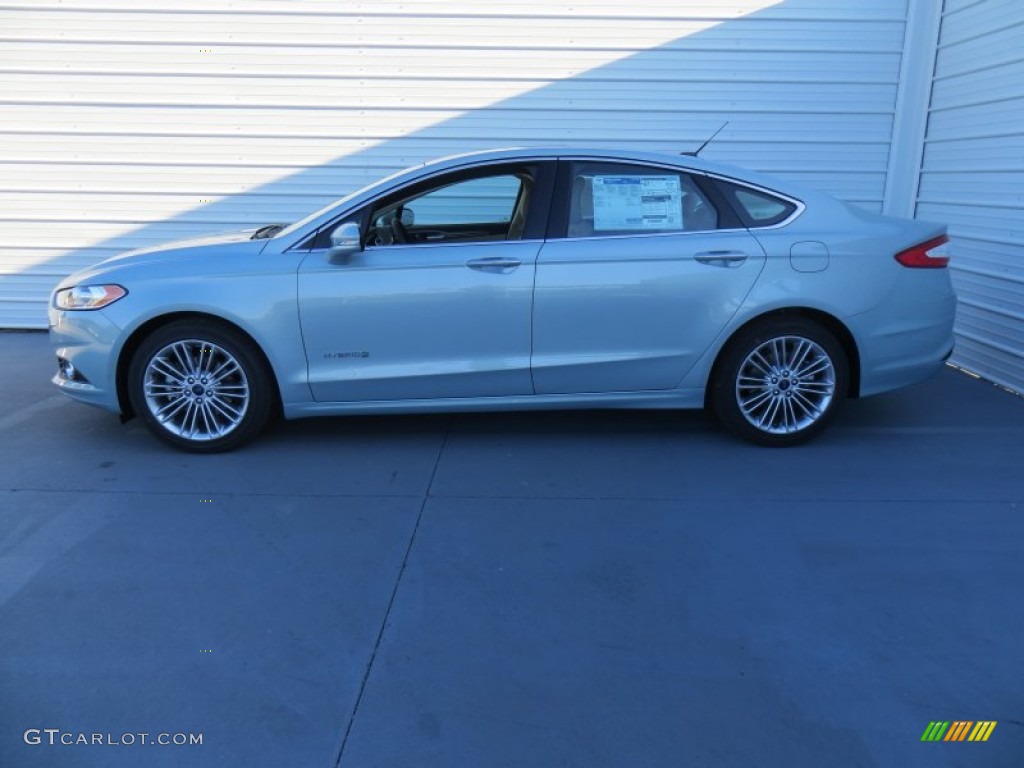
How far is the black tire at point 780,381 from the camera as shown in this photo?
4711 millimetres

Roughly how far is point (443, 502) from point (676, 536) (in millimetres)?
1106

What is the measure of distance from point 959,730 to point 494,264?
9.61 ft

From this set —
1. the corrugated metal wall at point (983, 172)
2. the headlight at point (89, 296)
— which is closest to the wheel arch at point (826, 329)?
the corrugated metal wall at point (983, 172)

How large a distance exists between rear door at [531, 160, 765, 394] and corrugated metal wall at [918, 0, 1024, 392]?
270 centimetres

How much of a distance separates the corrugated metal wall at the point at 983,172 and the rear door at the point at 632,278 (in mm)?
2701

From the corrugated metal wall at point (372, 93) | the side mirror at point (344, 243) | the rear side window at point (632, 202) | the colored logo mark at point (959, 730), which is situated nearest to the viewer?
the colored logo mark at point (959, 730)

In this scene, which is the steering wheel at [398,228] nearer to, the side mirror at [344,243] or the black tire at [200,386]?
the side mirror at [344,243]

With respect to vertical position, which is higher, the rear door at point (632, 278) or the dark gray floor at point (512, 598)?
the rear door at point (632, 278)

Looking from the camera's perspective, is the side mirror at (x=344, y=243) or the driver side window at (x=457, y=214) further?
the driver side window at (x=457, y=214)

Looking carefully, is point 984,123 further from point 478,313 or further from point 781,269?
point 478,313

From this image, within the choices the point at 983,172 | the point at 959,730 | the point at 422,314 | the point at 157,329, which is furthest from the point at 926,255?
the point at 157,329

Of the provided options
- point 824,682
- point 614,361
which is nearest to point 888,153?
point 614,361

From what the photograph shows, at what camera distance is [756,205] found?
471 cm

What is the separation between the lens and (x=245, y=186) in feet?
25.2
